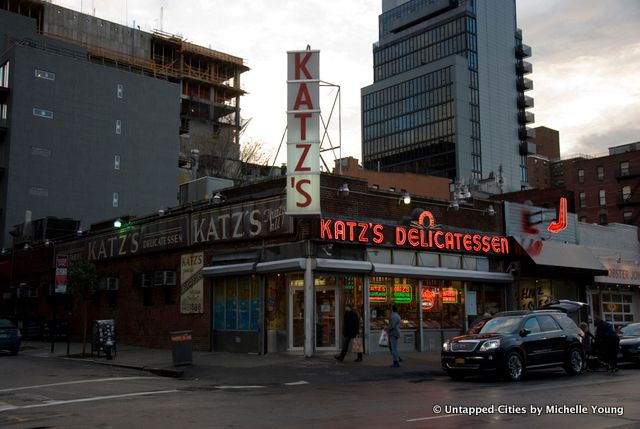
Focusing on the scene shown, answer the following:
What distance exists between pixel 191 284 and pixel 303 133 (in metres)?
8.40

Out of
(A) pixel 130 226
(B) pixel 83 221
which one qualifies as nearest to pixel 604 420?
(A) pixel 130 226

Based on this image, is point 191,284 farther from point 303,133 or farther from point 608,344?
point 608,344

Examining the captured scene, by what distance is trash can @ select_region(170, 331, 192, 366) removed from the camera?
20616 millimetres

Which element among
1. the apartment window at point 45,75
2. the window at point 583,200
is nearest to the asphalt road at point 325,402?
the apartment window at point 45,75

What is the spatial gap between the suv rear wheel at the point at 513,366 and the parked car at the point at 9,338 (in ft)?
66.4

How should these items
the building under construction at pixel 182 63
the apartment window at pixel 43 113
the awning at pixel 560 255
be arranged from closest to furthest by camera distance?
the awning at pixel 560 255 → the apartment window at pixel 43 113 → the building under construction at pixel 182 63

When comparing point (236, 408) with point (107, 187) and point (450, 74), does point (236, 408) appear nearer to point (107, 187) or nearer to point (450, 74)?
point (107, 187)

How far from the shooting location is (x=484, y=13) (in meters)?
140

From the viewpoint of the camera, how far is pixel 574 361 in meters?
18.1

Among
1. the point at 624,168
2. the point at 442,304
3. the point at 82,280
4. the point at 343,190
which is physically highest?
the point at 624,168

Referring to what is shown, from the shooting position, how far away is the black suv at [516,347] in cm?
1634

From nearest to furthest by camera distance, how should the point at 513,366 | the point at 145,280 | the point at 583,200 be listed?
the point at 513,366, the point at 145,280, the point at 583,200

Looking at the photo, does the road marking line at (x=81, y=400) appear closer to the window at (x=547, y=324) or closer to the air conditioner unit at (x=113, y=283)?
the window at (x=547, y=324)

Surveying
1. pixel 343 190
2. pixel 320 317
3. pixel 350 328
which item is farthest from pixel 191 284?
pixel 350 328
